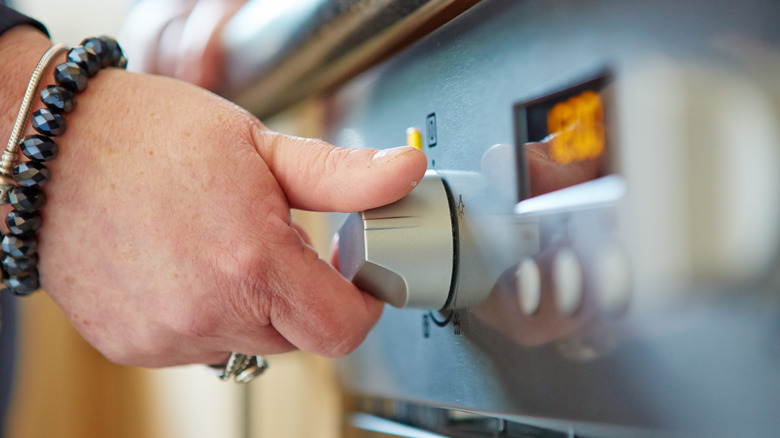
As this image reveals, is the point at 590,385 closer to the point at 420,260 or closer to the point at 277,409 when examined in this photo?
the point at 420,260

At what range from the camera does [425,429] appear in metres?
0.33

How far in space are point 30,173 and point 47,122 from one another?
25 mm

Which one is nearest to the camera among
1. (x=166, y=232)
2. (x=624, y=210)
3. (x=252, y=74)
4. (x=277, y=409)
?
(x=624, y=210)

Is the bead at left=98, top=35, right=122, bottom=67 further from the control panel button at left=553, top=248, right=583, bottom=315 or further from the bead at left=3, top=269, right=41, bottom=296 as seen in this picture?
the control panel button at left=553, top=248, right=583, bottom=315

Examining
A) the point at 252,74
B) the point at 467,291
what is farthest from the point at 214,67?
the point at 467,291

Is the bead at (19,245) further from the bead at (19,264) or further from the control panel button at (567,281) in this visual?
the control panel button at (567,281)

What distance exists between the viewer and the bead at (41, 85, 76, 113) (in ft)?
0.97

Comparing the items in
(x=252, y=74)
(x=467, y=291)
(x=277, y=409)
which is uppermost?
(x=252, y=74)

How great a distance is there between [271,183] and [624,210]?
16 centimetres

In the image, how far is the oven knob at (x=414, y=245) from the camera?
0.25 metres

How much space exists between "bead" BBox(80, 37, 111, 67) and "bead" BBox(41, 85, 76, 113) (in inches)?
1.3

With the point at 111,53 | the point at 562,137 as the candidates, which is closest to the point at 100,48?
the point at 111,53

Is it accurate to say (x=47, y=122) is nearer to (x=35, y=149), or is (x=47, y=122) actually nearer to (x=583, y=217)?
(x=35, y=149)

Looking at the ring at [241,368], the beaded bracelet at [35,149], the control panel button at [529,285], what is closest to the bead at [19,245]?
the beaded bracelet at [35,149]
